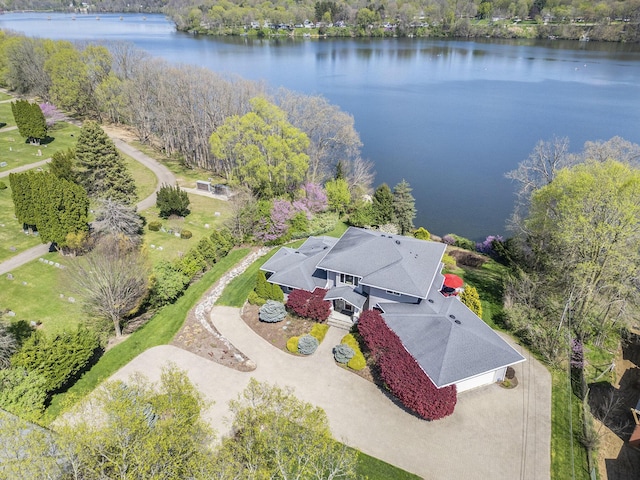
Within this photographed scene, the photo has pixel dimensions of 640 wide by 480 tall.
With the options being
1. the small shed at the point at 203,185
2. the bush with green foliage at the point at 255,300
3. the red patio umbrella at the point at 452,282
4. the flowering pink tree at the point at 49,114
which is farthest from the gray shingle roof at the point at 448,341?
the flowering pink tree at the point at 49,114

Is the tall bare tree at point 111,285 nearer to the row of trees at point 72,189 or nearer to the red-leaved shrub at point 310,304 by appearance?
the row of trees at point 72,189

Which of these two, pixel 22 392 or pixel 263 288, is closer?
pixel 22 392

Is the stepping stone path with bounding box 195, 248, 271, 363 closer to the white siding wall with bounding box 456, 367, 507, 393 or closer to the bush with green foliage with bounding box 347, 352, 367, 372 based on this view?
the bush with green foliage with bounding box 347, 352, 367, 372

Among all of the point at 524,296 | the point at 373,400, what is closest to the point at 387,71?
the point at 524,296

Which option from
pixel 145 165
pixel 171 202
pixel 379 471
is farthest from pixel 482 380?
pixel 145 165

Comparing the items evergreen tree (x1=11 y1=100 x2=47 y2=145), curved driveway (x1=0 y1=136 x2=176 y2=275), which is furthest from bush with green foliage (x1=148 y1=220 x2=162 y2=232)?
evergreen tree (x1=11 y1=100 x2=47 y2=145)

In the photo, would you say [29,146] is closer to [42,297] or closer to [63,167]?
[63,167]
